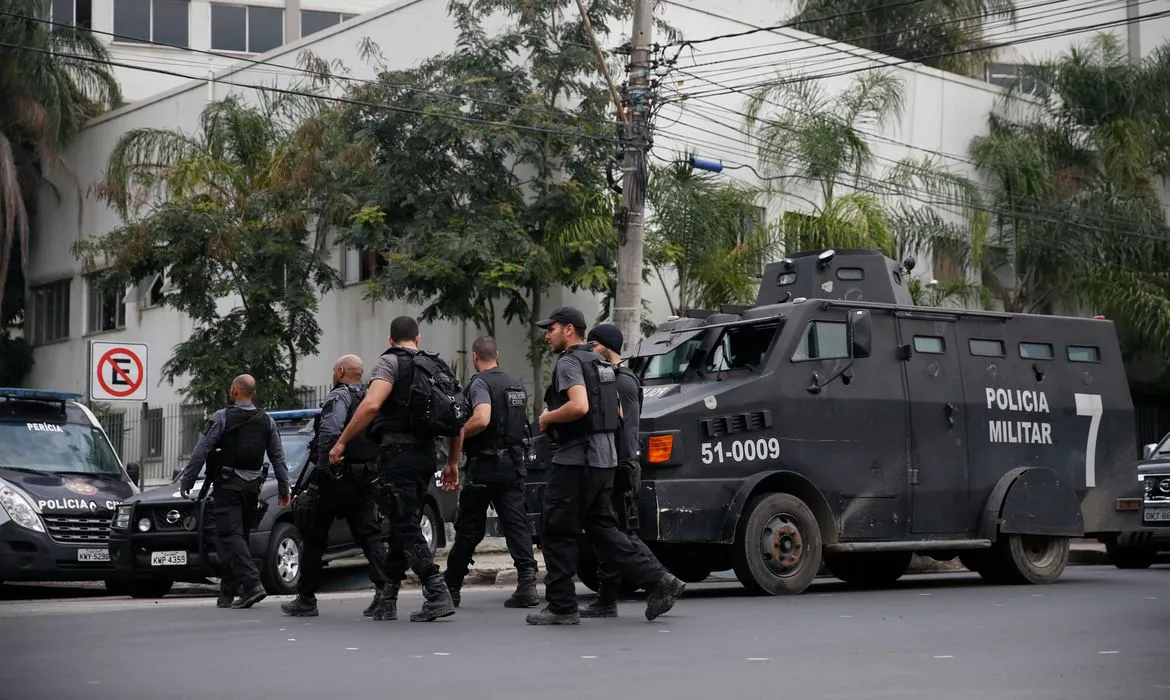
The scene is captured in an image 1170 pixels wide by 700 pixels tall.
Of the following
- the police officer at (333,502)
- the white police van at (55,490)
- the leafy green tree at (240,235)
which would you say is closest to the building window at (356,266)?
the leafy green tree at (240,235)

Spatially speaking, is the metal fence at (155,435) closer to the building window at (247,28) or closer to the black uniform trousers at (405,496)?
the building window at (247,28)

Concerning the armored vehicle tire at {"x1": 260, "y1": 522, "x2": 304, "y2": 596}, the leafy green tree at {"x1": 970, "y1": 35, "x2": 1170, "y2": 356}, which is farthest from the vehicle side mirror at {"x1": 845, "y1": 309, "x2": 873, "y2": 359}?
the leafy green tree at {"x1": 970, "y1": 35, "x2": 1170, "y2": 356}

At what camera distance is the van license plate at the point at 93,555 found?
1520 centimetres

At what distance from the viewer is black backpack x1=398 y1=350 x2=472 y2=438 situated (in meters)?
10.3

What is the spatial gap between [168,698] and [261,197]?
59.2ft

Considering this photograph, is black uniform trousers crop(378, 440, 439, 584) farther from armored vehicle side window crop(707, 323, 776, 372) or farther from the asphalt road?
armored vehicle side window crop(707, 323, 776, 372)

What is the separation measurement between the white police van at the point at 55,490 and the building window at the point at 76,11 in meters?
30.3

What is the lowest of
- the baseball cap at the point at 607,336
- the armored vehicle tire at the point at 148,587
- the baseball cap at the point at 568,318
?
the armored vehicle tire at the point at 148,587

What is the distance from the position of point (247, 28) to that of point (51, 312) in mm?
13660

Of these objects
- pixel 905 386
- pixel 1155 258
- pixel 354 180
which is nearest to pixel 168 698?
pixel 905 386

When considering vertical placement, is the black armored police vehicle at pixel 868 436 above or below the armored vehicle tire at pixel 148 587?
above

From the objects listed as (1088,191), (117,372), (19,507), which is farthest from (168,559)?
(1088,191)

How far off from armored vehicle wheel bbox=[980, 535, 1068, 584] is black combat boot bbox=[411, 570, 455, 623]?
18.5ft

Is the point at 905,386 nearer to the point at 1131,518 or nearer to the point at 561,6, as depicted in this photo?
the point at 1131,518
